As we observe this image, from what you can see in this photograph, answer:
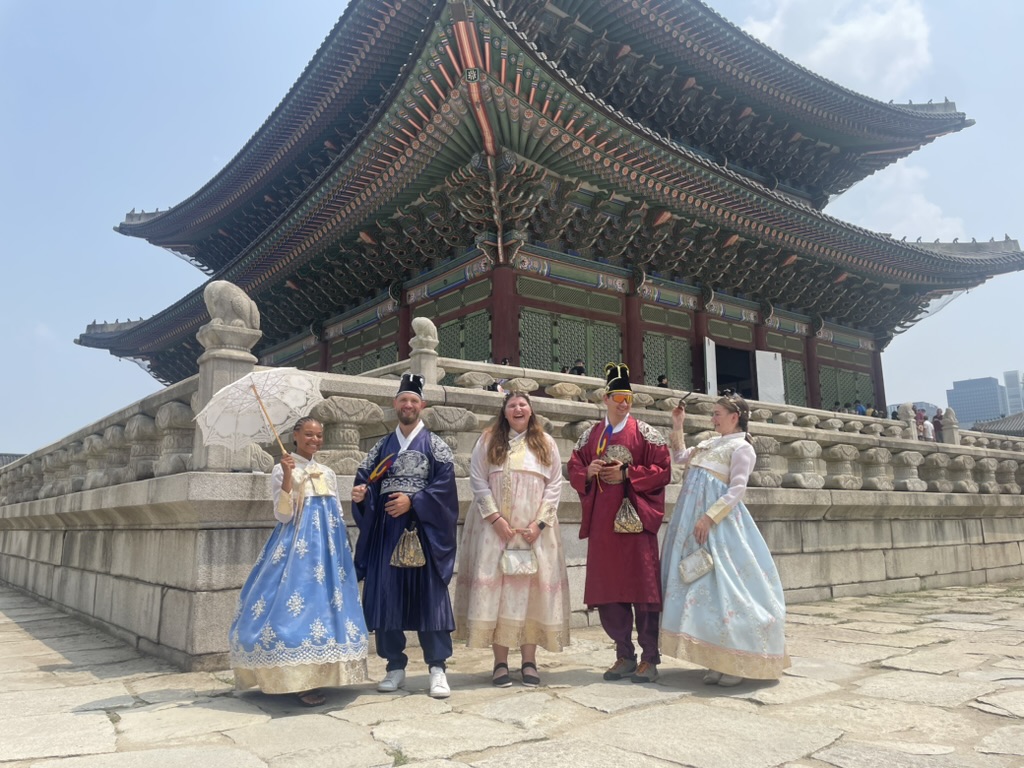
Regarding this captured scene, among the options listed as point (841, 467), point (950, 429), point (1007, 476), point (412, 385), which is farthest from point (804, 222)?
point (412, 385)

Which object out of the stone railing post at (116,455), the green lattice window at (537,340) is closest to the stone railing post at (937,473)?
the green lattice window at (537,340)

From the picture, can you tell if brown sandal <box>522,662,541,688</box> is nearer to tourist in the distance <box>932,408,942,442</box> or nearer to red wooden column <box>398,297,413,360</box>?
red wooden column <box>398,297,413,360</box>

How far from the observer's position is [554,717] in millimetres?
3441

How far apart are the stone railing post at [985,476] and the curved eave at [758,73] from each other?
27.8 ft

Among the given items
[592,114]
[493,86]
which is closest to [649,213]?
[592,114]

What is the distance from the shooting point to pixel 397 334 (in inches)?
557

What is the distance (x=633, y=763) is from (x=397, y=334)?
11918 millimetres

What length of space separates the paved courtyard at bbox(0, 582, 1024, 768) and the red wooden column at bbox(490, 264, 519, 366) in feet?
21.8

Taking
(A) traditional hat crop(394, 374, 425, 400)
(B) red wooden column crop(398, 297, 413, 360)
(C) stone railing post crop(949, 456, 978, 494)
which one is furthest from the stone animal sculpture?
(C) stone railing post crop(949, 456, 978, 494)

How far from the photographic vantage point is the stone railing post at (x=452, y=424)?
6027mm

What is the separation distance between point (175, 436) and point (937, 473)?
9904 millimetres

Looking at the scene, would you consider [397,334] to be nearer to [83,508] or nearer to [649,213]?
[649,213]

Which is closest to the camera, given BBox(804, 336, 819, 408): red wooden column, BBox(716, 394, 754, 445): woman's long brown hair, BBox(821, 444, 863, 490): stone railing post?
BBox(716, 394, 754, 445): woman's long brown hair

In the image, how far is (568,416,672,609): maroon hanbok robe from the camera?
4.34 metres
